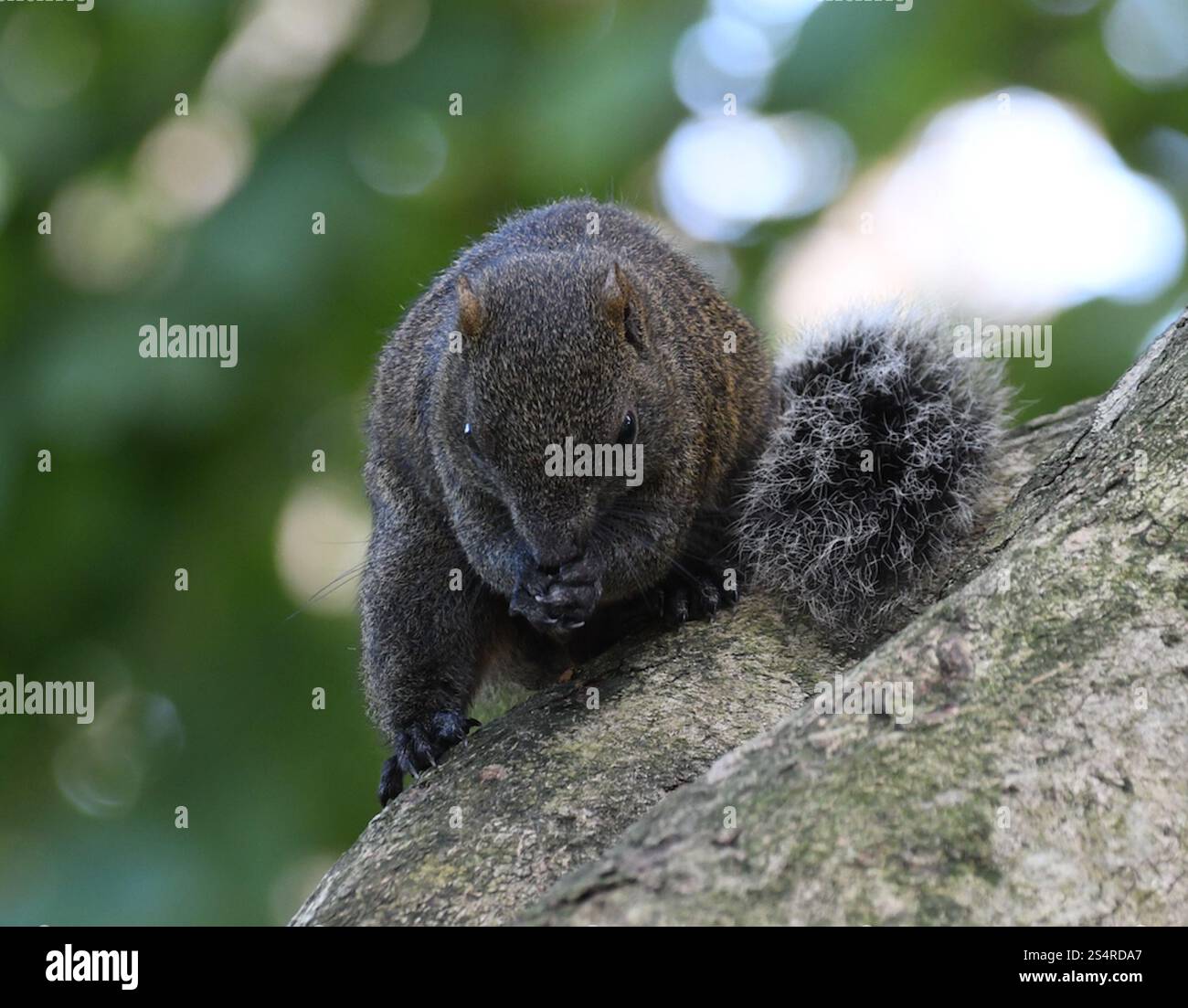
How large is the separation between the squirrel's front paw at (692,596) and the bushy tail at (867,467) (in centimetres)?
13

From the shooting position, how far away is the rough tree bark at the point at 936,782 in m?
2.11

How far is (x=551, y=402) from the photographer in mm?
3750

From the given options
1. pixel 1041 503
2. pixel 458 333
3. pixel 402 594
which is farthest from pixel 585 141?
pixel 1041 503

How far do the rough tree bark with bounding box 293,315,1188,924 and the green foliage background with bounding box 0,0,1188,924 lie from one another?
9.91 feet

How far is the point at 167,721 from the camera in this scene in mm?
6754

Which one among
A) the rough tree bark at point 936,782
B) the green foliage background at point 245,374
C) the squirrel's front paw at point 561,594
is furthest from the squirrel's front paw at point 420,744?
the green foliage background at point 245,374

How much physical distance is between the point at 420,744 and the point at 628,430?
1.21 meters

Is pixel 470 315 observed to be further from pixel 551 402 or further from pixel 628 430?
pixel 628 430

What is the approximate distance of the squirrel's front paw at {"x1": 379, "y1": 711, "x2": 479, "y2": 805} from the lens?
13.6ft

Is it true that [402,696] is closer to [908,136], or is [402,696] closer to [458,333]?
[458,333]

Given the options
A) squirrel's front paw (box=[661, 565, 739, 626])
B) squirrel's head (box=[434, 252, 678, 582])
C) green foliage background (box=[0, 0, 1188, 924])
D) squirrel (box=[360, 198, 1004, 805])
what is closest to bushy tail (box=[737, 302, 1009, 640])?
squirrel (box=[360, 198, 1004, 805])

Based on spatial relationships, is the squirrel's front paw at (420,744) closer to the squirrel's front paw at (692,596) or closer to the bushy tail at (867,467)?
the squirrel's front paw at (692,596)

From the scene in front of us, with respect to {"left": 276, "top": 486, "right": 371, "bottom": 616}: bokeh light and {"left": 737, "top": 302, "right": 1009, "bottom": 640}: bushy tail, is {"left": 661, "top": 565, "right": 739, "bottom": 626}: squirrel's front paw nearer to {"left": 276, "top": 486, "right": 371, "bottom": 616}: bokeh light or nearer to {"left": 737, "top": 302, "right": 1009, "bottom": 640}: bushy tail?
{"left": 737, "top": 302, "right": 1009, "bottom": 640}: bushy tail

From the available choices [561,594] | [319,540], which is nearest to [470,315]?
[561,594]
